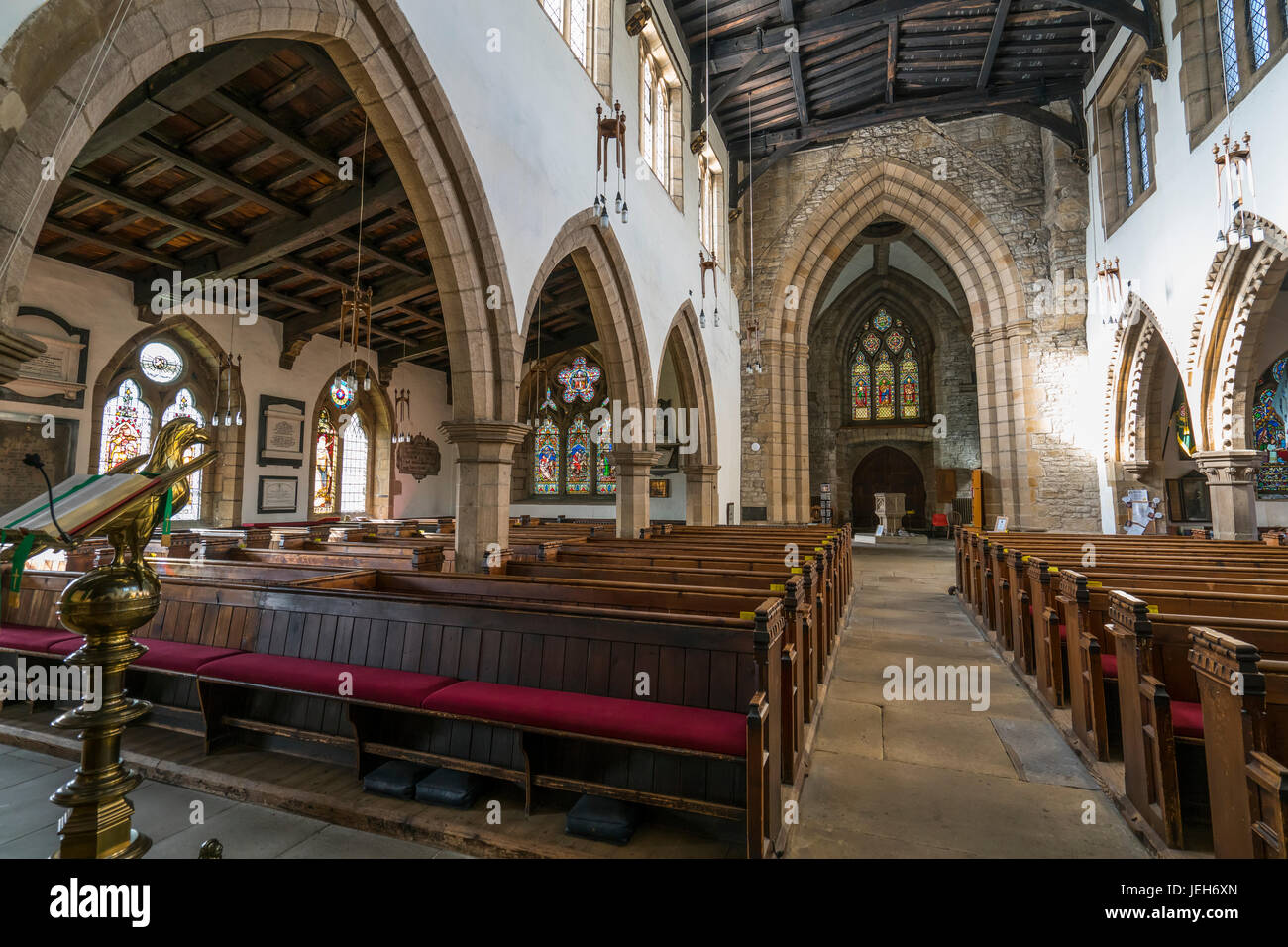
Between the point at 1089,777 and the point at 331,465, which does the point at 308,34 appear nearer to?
the point at 1089,777

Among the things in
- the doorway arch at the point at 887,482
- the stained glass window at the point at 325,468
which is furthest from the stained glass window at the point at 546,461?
the doorway arch at the point at 887,482

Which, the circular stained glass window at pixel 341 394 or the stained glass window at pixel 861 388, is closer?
the circular stained glass window at pixel 341 394

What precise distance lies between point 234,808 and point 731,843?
1970 mm

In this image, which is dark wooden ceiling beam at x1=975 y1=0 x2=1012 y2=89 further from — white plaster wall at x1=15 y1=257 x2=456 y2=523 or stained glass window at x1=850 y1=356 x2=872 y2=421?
white plaster wall at x1=15 y1=257 x2=456 y2=523

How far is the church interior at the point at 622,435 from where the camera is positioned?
7.11 ft

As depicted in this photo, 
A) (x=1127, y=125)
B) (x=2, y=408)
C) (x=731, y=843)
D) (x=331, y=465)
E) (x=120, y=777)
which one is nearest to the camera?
(x=120, y=777)

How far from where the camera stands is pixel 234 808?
7.84 feet

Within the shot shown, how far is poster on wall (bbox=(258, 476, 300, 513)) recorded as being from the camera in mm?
9843

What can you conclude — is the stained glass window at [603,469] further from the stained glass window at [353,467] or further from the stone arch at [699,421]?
the stained glass window at [353,467]

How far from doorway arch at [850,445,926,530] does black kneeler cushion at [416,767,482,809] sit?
645 inches

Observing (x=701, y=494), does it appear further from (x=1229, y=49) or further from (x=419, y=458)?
(x=1229, y=49)

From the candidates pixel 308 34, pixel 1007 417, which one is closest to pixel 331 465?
pixel 308 34

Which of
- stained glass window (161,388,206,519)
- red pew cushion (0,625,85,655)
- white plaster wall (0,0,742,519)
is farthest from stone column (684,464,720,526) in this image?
red pew cushion (0,625,85,655)

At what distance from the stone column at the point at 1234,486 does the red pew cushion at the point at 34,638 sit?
10744mm
